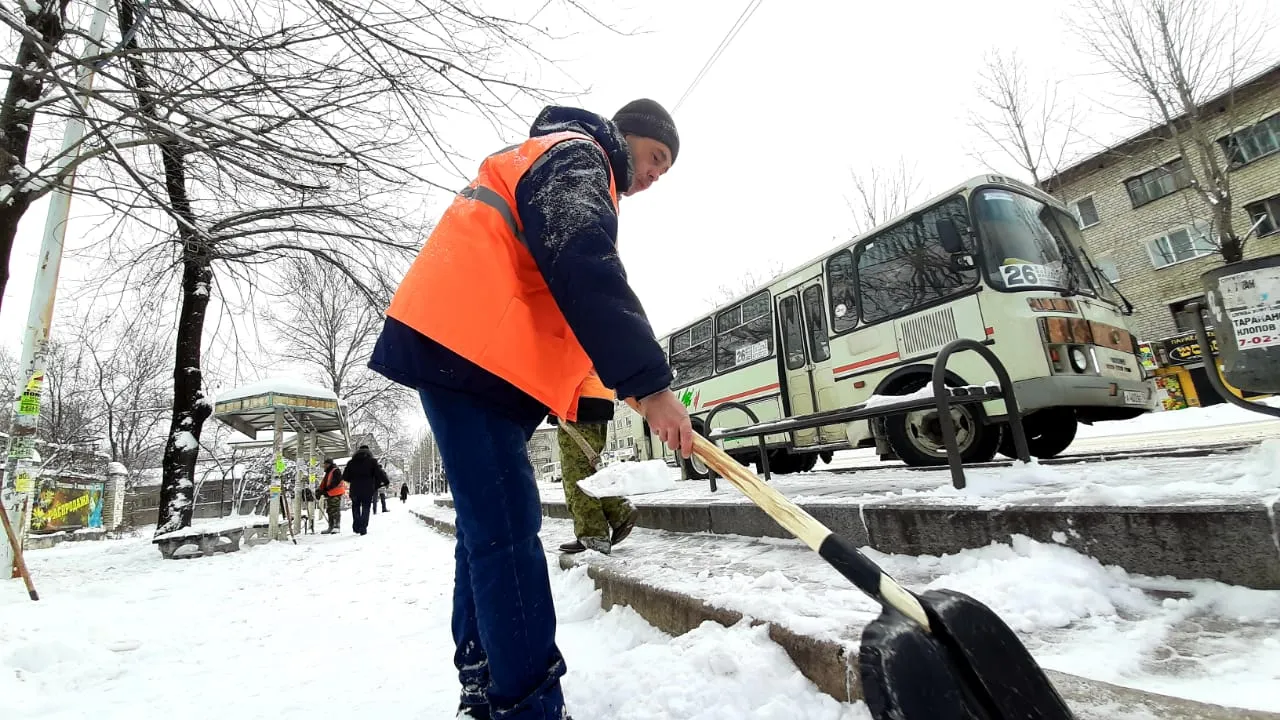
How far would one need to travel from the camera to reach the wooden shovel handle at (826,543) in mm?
1207

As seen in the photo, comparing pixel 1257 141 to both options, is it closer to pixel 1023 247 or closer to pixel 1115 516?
pixel 1023 247

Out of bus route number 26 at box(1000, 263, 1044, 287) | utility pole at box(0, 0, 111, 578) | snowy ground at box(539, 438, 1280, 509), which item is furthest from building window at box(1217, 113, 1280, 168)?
utility pole at box(0, 0, 111, 578)

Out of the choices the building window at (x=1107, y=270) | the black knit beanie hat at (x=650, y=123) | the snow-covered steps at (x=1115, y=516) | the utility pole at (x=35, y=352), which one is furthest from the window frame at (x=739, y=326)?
the utility pole at (x=35, y=352)

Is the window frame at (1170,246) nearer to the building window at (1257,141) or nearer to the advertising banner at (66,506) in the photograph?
the building window at (1257,141)

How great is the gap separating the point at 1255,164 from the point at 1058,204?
58.2ft

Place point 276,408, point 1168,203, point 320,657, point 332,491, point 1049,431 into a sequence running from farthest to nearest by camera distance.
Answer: point 1168,203 < point 332,491 < point 276,408 < point 1049,431 < point 320,657

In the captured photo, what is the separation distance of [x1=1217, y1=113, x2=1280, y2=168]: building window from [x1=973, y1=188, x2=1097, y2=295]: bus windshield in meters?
17.0

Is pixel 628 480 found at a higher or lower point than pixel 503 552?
higher

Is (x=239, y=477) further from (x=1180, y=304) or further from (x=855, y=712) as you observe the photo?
(x=1180, y=304)

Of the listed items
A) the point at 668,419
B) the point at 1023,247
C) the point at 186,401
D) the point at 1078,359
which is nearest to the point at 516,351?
the point at 668,419

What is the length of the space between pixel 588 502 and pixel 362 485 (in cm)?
991

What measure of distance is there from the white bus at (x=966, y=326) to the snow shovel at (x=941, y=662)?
3.72 m

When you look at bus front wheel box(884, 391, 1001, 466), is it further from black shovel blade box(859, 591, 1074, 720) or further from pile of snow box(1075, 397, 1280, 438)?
pile of snow box(1075, 397, 1280, 438)

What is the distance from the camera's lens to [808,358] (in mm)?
6875
